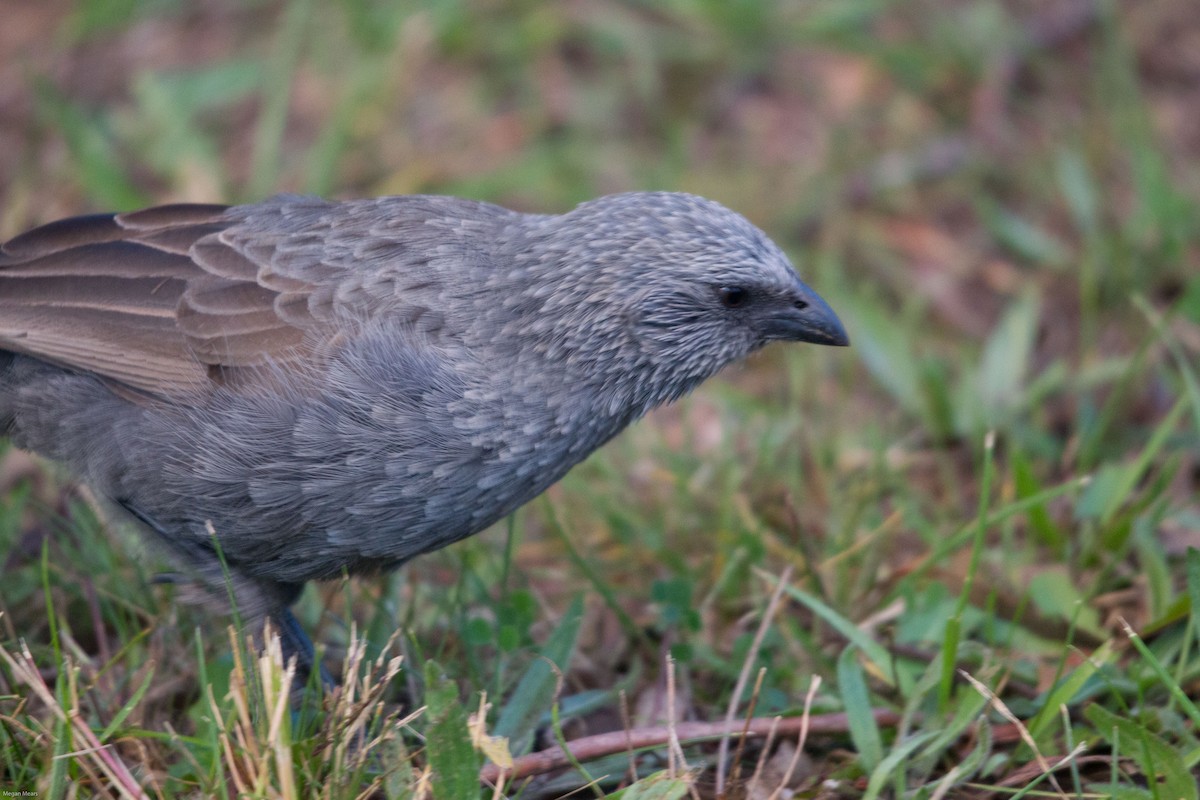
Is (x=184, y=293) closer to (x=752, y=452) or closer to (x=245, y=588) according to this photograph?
(x=245, y=588)

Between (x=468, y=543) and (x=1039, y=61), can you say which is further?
(x=1039, y=61)

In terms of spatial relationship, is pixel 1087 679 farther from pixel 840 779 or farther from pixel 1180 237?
pixel 1180 237

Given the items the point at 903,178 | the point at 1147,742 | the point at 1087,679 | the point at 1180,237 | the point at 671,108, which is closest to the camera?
the point at 1147,742

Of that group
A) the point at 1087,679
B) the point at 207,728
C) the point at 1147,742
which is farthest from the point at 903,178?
the point at 207,728

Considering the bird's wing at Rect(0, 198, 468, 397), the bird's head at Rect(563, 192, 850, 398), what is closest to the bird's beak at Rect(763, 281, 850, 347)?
the bird's head at Rect(563, 192, 850, 398)

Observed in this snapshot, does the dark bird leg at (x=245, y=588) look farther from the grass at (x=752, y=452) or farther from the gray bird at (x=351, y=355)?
the grass at (x=752, y=452)

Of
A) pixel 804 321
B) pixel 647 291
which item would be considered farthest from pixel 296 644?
pixel 804 321
